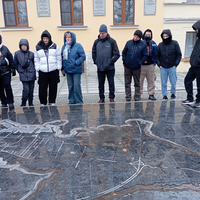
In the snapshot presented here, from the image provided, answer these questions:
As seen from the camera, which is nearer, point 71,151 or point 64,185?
point 64,185

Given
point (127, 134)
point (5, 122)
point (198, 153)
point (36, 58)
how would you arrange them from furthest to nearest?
1. point (36, 58)
2. point (5, 122)
3. point (127, 134)
4. point (198, 153)

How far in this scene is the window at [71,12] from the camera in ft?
30.3

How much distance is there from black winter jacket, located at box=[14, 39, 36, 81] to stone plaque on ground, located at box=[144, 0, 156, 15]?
657 centimetres

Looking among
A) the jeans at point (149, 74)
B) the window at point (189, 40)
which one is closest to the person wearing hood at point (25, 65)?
the jeans at point (149, 74)

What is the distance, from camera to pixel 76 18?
938 cm

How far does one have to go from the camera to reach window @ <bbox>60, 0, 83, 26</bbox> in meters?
9.23

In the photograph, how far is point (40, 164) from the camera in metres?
2.31

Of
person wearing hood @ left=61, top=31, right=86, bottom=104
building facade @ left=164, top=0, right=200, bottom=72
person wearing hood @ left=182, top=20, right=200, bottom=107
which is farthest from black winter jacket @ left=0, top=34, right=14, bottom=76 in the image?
building facade @ left=164, top=0, right=200, bottom=72

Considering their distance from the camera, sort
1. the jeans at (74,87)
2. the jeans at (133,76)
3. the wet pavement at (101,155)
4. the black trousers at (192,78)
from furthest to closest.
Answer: the jeans at (133,76)
the jeans at (74,87)
the black trousers at (192,78)
the wet pavement at (101,155)

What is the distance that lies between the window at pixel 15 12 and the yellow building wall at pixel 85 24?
0.29 m

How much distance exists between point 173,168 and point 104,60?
2944mm

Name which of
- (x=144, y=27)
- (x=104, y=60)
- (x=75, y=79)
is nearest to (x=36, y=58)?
(x=75, y=79)

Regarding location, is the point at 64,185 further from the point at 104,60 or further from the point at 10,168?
the point at 104,60

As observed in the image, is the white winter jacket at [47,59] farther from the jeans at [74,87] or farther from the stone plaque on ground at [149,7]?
the stone plaque on ground at [149,7]
